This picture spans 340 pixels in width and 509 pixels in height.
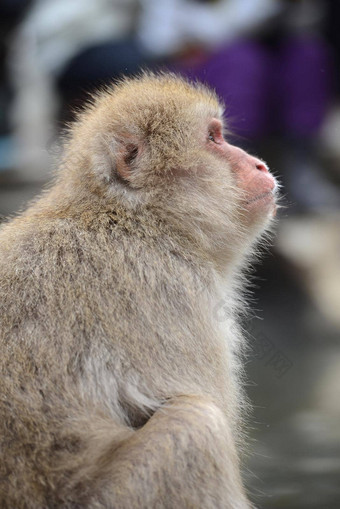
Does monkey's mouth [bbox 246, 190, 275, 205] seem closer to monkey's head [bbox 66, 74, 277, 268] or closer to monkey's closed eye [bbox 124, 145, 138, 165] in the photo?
monkey's head [bbox 66, 74, 277, 268]

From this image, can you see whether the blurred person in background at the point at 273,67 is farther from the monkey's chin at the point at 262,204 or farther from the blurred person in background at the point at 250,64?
the monkey's chin at the point at 262,204

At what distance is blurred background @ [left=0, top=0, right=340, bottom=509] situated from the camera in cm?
984

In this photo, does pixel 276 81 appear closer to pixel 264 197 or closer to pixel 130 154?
pixel 264 197

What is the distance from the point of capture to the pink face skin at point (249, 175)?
4.93 metres

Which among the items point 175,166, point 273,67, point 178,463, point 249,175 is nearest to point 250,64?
point 273,67

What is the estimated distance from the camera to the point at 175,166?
4734 mm

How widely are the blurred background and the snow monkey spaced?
3822 mm

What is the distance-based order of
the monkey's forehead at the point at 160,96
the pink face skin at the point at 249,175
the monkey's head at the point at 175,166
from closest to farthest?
the monkey's head at the point at 175,166 < the monkey's forehead at the point at 160,96 < the pink face skin at the point at 249,175

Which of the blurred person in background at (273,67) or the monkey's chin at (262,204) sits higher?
the monkey's chin at (262,204)

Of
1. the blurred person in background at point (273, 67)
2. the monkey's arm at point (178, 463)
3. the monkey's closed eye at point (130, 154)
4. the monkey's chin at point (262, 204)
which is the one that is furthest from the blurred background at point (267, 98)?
the monkey's arm at point (178, 463)

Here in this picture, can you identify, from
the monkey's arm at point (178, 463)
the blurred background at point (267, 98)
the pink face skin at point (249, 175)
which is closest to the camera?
the monkey's arm at point (178, 463)

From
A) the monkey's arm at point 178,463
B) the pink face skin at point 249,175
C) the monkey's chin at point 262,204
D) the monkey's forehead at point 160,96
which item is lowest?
the monkey's arm at point 178,463

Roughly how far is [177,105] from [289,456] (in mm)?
2686

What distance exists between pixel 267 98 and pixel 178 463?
274 inches
